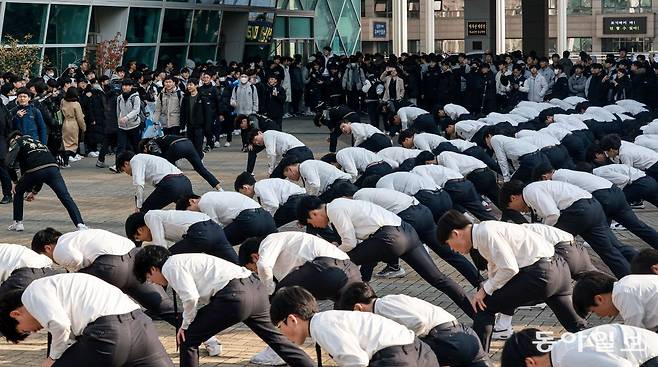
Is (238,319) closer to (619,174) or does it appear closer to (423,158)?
(423,158)

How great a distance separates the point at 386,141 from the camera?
15.7m

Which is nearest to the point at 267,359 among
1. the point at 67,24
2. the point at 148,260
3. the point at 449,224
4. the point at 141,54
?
the point at 148,260

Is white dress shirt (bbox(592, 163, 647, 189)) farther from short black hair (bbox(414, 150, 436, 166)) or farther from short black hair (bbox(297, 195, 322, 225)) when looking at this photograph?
short black hair (bbox(297, 195, 322, 225))

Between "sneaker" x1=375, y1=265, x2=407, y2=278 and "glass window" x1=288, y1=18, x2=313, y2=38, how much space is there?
25.5 meters

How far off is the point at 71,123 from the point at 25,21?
6.34 m

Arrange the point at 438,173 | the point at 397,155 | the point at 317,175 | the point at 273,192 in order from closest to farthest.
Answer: the point at 273,192, the point at 317,175, the point at 438,173, the point at 397,155

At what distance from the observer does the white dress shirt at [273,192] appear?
10914 millimetres

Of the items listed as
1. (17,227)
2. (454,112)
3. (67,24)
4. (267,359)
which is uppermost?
(67,24)

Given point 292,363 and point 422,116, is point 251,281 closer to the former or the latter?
point 292,363

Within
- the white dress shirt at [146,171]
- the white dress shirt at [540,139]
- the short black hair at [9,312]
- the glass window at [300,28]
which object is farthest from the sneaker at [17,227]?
the glass window at [300,28]

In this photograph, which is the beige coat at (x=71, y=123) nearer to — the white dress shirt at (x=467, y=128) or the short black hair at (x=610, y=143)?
the white dress shirt at (x=467, y=128)

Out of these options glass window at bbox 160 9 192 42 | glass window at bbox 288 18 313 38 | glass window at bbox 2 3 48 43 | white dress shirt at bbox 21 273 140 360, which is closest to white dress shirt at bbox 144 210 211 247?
white dress shirt at bbox 21 273 140 360

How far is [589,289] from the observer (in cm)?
660

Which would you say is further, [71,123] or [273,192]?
[71,123]
